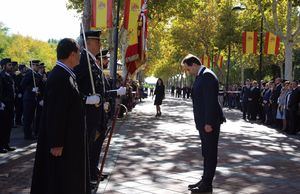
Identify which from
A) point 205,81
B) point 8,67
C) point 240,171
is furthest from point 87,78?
point 8,67

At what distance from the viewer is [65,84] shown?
5.03 m

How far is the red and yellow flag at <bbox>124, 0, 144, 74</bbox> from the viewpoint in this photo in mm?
9209

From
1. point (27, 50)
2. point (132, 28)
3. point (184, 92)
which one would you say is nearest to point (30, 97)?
point (132, 28)

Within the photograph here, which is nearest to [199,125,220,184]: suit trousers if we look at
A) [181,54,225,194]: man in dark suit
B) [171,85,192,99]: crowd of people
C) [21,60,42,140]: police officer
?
[181,54,225,194]: man in dark suit

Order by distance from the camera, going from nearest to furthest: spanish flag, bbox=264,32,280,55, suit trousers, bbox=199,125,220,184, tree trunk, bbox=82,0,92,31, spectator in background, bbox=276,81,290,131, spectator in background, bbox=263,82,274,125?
1. suit trousers, bbox=199,125,220,184
2. tree trunk, bbox=82,0,92,31
3. spectator in background, bbox=276,81,290,131
4. spectator in background, bbox=263,82,274,125
5. spanish flag, bbox=264,32,280,55

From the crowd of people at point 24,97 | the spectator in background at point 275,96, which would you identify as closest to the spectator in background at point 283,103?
the spectator in background at point 275,96

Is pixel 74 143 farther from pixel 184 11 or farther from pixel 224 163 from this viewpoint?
pixel 184 11

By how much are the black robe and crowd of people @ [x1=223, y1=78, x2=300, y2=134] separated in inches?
515

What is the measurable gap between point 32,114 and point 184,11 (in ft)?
99.3

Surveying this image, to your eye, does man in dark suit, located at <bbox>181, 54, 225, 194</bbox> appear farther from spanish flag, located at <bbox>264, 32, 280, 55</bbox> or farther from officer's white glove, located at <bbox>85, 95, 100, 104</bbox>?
spanish flag, located at <bbox>264, 32, 280, 55</bbox>

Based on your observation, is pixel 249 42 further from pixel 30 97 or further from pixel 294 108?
pixel 30 97

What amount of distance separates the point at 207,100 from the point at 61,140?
274cm

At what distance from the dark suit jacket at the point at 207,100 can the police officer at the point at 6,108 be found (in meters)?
4.73

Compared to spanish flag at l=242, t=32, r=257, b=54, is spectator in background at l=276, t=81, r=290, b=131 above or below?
below
